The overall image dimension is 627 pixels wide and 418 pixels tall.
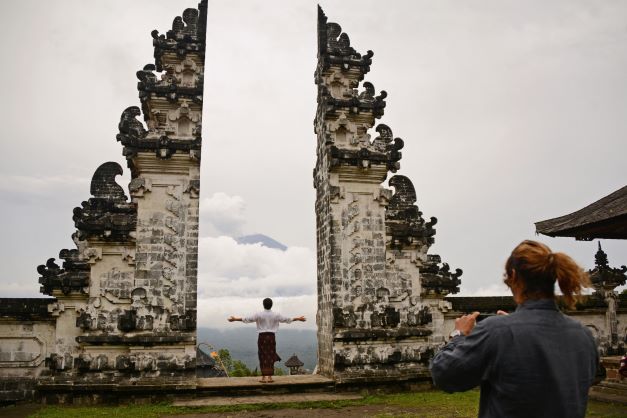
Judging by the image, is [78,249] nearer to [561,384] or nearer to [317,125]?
[317,125]

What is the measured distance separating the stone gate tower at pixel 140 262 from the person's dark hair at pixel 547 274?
27.8 feet

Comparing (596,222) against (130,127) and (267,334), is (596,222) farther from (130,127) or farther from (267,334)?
(130,127)

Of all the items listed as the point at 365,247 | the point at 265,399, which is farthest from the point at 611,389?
the point at 265,399

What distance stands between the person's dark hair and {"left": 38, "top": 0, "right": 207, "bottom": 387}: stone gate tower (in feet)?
27.8

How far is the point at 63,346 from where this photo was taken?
32.1ft

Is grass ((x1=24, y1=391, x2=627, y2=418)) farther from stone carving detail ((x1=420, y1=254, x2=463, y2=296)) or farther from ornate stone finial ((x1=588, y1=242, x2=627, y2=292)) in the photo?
ornate stone finial ((x1=588, y1=242, x2=627, y2=292))

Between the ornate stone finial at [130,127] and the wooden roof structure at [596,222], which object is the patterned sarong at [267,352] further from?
the wooden roof structure at [596,222]

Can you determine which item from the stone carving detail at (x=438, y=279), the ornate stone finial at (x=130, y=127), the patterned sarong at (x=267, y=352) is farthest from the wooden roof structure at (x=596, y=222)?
the ornate stone finial at (x=130, y=127)

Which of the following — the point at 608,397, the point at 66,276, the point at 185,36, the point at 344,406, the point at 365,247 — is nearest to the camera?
the point at 344,406

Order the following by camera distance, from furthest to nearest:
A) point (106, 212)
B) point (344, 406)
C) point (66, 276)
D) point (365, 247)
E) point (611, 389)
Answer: point (365, 247) → point (106, 212) → point (611, 389) → point (66, 276) → point (344, 406)

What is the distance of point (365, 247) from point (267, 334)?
279 centimetres

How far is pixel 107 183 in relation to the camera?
1068 cm

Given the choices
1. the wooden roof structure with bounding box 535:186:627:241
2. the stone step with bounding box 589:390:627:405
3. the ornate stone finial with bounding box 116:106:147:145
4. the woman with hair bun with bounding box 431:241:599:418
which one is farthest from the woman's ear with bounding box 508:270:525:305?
the ornate stone finial with bounding box 116:106:147:145

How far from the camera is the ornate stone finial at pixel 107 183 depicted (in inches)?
418
